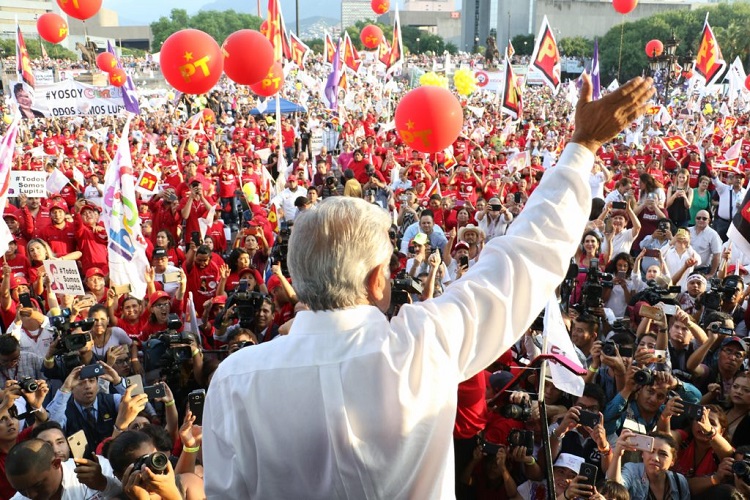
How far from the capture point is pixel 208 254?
21.5 ft

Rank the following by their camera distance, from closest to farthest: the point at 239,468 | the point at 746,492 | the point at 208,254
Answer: the point at 239,468 → the point at 746,492 → the point at 208,254

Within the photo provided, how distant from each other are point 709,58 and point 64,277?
46.6 ft

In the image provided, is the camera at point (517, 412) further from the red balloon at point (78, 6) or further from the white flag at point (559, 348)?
the red balloon at point (78, 6)

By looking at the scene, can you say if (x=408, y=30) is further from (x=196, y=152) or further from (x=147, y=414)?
(x=147, y=414)

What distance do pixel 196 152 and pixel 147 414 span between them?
1102 centimetres

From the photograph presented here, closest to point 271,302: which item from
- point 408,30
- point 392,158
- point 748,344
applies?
point 748,344

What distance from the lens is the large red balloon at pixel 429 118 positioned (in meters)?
7.46

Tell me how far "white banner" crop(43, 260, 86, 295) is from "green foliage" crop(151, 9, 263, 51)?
75459 millimetres

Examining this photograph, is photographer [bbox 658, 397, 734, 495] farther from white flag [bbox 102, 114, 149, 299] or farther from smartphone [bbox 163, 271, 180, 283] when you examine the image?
white flag [bbox 102, 114, 149, 299]

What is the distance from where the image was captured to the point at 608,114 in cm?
143

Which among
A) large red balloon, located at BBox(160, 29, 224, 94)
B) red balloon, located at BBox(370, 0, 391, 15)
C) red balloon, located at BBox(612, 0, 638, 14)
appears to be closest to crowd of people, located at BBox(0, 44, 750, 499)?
large red balloon, located at BBox(160, 29, 224, 94)

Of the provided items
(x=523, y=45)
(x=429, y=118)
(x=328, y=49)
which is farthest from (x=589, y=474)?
(x=523, y=45)

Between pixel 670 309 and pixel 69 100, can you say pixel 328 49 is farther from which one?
pixel 670 309

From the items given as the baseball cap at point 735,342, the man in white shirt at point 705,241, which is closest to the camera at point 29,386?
the baseball cap at point 735,342
